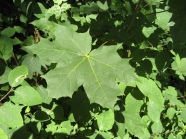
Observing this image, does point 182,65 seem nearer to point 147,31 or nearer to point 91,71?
point 147,31

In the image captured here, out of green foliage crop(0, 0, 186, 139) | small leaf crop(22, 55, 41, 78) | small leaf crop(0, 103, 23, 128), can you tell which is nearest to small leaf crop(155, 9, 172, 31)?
green foliage crop(0, 0, 186, 139)

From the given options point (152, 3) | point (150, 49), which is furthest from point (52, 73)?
point (152, 3)

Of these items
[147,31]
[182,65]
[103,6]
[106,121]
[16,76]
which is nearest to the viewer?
[16,76]

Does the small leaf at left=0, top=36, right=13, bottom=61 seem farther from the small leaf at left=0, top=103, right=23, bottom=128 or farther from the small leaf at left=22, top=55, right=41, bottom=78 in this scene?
the small leaf at left=0, top=103, right=23, bottom=128

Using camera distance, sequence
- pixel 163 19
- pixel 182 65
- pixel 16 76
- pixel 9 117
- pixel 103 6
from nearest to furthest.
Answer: pixel 9 117 < pixel 16 76 < pixel 182 65 < pixel 163 19 < pixel 103 6

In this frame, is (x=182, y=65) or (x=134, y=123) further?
(x=134, y=123)

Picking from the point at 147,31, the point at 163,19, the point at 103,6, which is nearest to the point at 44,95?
the point at 147,31

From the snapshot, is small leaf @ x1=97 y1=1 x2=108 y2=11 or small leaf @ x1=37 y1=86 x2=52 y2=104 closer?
small leaf @ x1=37 y1=86 x2=52 y2=104

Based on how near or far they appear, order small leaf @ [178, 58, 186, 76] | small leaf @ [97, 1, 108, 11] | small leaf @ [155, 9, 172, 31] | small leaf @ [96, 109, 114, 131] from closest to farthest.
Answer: small leaf @ [178, 58, 186, 76] < small leaf @ [96, 109, 114, 131] < small leaf @ [155, 9, 172, 31] < small leaf @ [97, 1, 108, 11]
